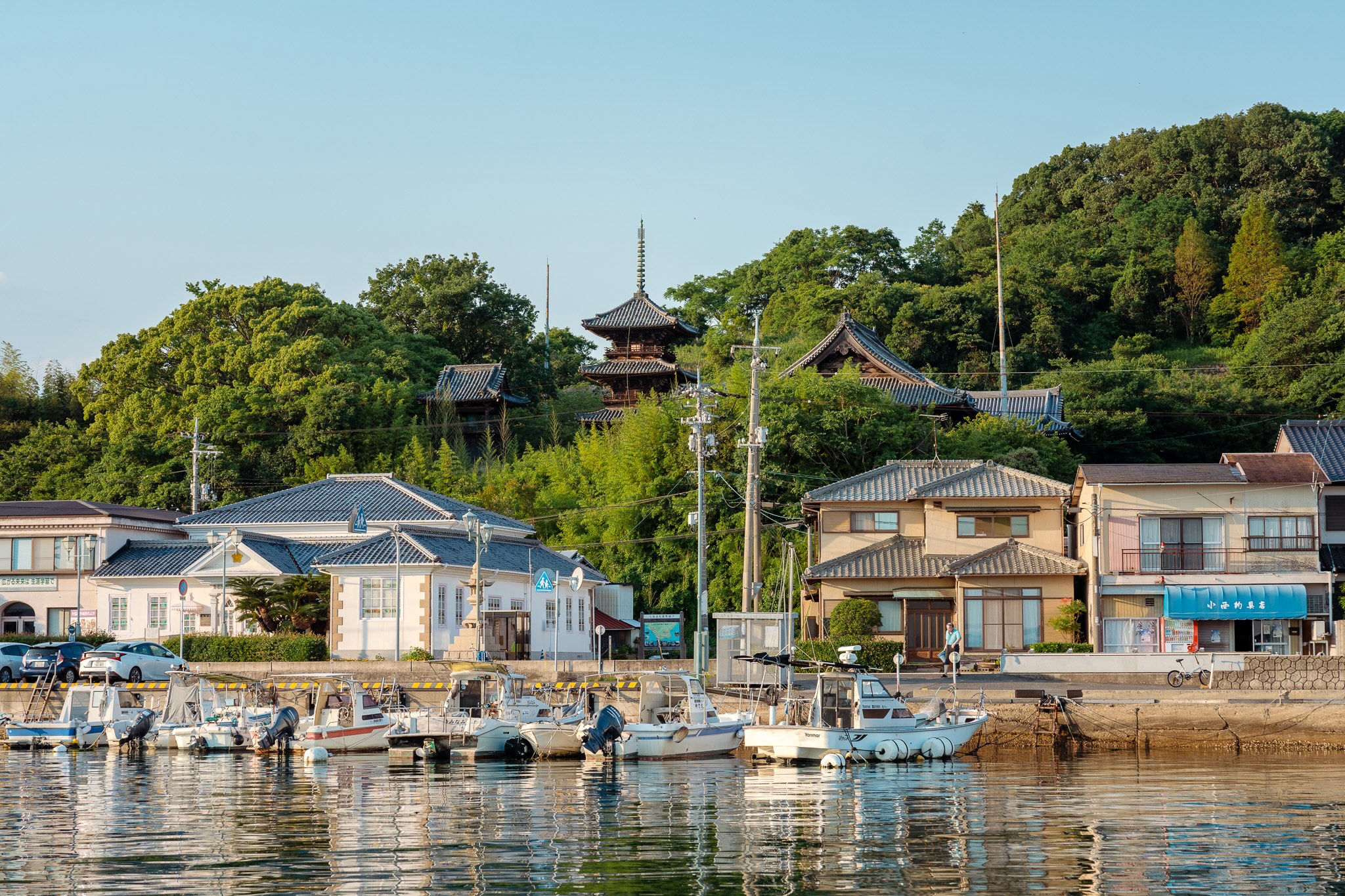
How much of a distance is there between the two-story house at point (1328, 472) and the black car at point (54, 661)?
39.7 metres

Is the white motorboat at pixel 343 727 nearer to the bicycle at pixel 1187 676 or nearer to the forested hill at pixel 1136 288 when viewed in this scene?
the bicycle at pixel 1187 676

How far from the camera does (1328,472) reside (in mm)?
49688

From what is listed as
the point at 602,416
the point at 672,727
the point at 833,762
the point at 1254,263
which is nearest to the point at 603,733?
the point at 672,727

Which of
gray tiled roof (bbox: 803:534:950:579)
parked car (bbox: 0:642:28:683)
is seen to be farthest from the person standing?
parked car (bbox: 0:642:28:683)

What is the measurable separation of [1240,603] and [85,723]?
35216mm

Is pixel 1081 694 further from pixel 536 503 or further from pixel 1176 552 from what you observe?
pixel 536 503

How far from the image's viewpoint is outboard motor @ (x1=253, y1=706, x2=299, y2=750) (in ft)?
113

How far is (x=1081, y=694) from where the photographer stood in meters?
35.2

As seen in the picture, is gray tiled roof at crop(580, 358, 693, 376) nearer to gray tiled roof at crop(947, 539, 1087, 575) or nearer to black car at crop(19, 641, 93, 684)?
gray tiled roof at crop(947, 539, 1087, 575)

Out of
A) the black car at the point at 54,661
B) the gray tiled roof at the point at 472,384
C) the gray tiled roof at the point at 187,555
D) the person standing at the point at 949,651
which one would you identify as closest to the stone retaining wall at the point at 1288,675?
the person standing at the point at 949,651

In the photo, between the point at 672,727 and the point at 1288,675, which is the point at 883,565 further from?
the point at 672,727

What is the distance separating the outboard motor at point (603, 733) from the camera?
3191cm

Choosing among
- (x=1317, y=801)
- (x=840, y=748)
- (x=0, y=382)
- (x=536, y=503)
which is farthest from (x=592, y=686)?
(x=0, y=382)

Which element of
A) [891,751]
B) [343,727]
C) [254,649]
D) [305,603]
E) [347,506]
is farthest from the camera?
[347,506]
